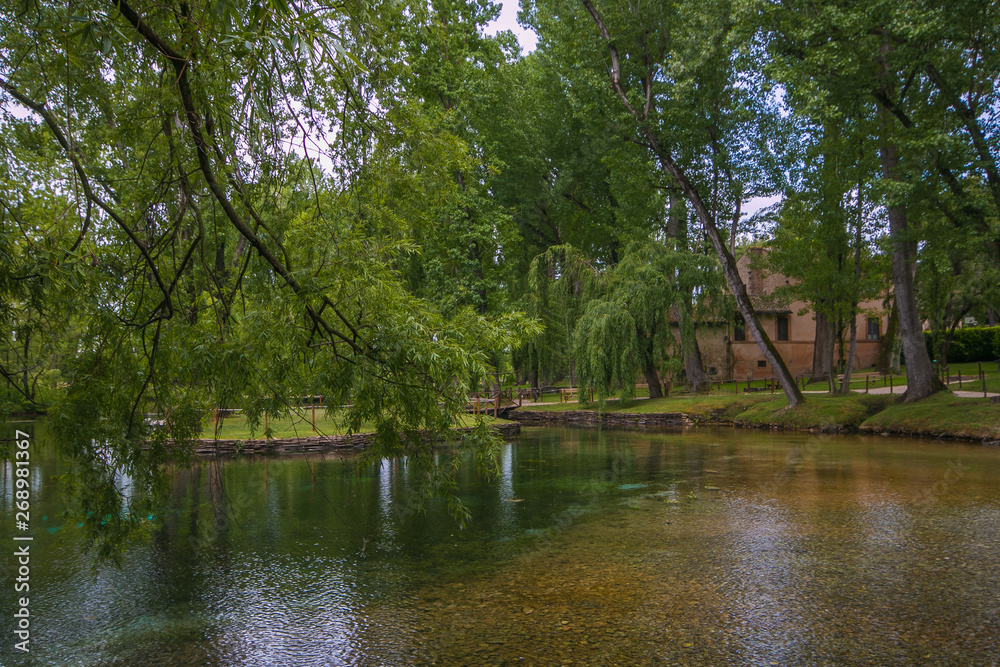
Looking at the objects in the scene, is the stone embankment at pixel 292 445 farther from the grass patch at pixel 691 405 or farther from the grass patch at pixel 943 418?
the grass patch at pixel 943 418

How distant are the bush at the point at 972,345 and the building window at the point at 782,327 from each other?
24.1 ft

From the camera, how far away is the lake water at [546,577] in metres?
5.16

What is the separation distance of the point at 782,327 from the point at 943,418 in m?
22.6

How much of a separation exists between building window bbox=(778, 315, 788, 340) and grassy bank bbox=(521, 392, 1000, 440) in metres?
15.7

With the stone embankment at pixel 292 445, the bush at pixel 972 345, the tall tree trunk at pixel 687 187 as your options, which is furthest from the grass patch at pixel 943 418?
the bush at pixel 972 345

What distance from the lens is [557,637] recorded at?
5.33m

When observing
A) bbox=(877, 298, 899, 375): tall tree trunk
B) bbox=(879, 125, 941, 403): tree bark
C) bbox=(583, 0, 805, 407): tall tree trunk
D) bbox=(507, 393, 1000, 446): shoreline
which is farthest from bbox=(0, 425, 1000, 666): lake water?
bbox=(877, 298, 899, 375): tall tree trunk

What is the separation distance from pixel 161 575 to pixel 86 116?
4586mm

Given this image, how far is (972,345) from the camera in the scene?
1310 inches

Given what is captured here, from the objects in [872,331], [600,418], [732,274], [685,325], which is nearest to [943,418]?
[732,274]

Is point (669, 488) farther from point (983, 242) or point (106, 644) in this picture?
point (983, 242)

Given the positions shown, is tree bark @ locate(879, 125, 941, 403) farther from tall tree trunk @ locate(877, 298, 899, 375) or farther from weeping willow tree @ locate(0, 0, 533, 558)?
weeping willow tree @ locate(0, 0, 533, 558)

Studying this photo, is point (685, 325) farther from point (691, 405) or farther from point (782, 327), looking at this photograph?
point (782, 327)

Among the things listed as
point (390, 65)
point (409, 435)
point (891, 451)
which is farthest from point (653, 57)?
point (409, 435)
